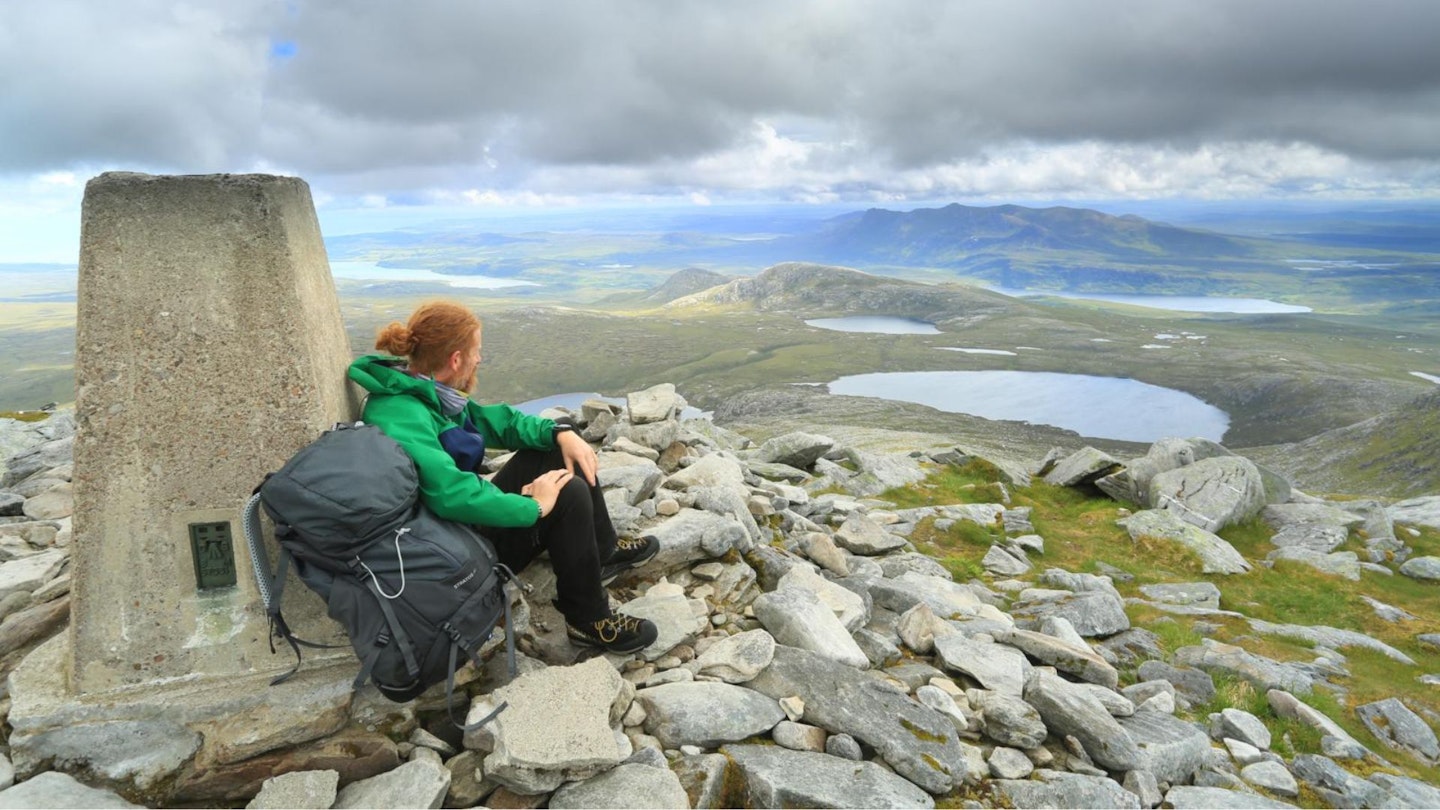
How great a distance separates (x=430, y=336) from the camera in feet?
21.1

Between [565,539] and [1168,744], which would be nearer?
[565,539]

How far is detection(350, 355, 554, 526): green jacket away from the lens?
562 centimetres

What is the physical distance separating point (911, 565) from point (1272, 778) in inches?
281

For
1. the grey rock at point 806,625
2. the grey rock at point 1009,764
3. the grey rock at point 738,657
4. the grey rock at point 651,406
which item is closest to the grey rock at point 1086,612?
the grey rock at point 806,625

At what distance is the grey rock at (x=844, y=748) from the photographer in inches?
262

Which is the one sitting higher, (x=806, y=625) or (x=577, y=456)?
(x=577, y=456)

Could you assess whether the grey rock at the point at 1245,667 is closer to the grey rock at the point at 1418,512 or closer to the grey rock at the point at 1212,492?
the grey rock at the point at 1212,492

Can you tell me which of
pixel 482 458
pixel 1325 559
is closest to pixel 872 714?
pixel 482 458

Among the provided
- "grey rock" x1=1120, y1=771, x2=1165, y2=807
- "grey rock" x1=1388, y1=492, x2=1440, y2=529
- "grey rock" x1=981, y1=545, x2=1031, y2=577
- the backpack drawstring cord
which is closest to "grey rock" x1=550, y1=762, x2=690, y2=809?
the backpack drawstring cord

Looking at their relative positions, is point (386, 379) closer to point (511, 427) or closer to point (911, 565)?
point (511, 427)

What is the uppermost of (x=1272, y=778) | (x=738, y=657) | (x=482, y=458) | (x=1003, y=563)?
(x=482, y=458)

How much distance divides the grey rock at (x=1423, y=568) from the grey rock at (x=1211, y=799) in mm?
21803

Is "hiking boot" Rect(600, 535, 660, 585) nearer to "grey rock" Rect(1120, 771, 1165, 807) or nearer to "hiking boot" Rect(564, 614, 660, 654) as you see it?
"hiking boot" Rect(564, 614, 660, 654)

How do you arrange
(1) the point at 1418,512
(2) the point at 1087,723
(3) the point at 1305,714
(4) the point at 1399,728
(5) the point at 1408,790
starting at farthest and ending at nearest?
(1) the point at 1418,512 < (4) the point at 1399,728 < (3) the point at 1305,714 < (5) the point at 1408,790 < (2) the point at 1087,723
